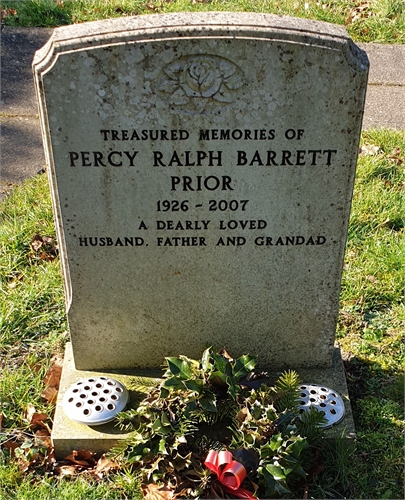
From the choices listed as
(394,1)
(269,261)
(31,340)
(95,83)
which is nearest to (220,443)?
(269,261)

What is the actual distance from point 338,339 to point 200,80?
1.76 meters

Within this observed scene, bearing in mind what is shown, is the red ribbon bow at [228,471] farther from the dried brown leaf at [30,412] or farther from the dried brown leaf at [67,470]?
the dried brown leaf at [30,412]

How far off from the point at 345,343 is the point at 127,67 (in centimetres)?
195

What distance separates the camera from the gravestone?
244 cm

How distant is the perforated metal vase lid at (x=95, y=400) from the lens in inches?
114

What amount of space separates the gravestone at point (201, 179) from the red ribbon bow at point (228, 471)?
0.66 m

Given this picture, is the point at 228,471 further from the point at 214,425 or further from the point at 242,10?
the point at 242,10

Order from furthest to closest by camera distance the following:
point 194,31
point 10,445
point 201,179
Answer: point 10,445
point 201,179
point 194,31

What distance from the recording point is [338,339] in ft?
11.8

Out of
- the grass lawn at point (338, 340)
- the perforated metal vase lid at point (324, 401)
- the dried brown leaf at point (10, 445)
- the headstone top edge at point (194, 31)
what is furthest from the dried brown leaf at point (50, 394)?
the headstone top edge at point (194, 31)

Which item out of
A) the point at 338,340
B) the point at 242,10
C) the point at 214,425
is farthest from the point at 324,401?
the point at 242,10

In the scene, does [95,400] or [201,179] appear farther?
[95,400]

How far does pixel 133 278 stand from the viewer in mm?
2996

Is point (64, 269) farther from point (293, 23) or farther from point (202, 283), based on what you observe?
point (293, 23)
